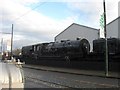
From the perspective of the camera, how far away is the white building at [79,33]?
68.2 meters

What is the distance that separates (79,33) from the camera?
236 ft

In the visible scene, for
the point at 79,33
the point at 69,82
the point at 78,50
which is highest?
the point at 79,33

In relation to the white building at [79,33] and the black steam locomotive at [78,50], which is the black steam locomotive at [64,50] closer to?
the black steam locomotive at [78,50]

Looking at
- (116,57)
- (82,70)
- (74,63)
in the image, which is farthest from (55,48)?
(116,57)

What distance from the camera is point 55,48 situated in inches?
1746

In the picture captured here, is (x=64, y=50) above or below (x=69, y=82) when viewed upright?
above

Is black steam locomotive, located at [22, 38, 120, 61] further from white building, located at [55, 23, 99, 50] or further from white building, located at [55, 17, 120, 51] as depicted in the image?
white building, located at [55, 23, 99, 50]

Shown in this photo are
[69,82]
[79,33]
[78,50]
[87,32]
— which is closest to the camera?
[69,82]

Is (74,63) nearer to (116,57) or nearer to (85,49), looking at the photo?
(85,49)

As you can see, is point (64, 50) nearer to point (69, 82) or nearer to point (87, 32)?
point (69, 82)

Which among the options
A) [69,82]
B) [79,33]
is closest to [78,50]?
[69,82]

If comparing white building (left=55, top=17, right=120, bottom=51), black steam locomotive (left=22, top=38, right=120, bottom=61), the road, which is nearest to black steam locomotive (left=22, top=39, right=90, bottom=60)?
black steam locomotive (left=22, top=38, right=120, bottom=61)

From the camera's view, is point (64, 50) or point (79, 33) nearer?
point (64, 50)

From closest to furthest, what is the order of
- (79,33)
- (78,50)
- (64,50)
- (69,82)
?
(69,82)
(78,50)
(64,50)
(79,33)
